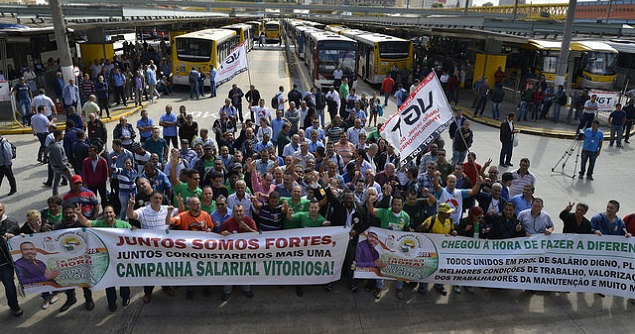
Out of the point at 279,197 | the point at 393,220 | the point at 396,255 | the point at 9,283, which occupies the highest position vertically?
the point at 279,197

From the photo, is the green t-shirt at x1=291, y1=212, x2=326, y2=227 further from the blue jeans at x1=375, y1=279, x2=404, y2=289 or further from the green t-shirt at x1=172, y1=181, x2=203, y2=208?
the green t-shirt at x1=172, y1=181, x2=203, y2=208

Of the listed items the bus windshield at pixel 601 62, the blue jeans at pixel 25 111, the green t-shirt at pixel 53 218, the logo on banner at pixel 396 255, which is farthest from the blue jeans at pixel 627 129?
the blue jeans at pixel 25 111

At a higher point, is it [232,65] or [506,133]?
[232,65]

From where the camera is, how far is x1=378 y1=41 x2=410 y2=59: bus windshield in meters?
24.7

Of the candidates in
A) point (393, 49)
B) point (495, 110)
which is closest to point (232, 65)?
point (495, 110)

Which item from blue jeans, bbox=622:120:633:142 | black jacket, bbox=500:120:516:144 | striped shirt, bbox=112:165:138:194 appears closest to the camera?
striped shirt, bbox=112:165:138:194

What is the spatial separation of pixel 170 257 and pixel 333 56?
19.7 meters

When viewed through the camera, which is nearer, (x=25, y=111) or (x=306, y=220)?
(x=306, y=220)

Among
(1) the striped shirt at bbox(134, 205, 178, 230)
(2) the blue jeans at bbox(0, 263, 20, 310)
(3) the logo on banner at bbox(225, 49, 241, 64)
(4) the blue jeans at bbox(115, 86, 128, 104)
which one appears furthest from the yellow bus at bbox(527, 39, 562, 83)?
(2) the blue jeans at bbox(0, 263, 20, 310)

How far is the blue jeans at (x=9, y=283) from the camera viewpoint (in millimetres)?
5793

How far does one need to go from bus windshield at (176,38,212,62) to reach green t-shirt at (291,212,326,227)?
60.4 ft

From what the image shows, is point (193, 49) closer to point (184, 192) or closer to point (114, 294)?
point (184, 192)

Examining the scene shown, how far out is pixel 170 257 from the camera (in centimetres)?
612

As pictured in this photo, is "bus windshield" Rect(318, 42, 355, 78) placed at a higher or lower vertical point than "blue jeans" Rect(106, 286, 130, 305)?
higher
